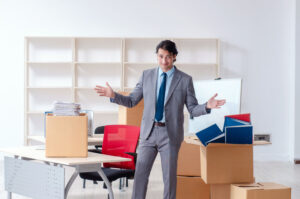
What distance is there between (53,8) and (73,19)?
364 mm

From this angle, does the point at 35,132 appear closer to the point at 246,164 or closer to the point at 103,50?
the point at 103,50

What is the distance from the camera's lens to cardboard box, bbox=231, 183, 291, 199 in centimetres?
287

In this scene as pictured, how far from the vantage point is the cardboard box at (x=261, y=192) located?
113 inches

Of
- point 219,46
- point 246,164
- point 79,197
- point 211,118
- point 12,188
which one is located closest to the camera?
point 246,164

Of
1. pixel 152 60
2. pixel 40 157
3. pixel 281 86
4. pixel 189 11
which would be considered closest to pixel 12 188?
pixel 40 157

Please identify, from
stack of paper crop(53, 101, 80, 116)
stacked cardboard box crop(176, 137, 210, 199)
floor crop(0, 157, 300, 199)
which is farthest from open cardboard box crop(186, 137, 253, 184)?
floor crop(0, 157, 300, 199)

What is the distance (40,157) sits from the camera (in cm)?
340

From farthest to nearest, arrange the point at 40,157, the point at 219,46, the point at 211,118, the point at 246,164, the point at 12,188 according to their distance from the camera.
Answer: the point at 219,46, the point at 211,118, the point at 12,188, the point at 40,157, the point at 246,164

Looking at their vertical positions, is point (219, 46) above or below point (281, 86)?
above

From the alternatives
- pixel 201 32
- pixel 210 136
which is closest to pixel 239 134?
pixel 210 136

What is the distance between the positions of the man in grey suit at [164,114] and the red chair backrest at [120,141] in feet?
2.86

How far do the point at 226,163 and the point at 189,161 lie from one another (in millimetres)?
860

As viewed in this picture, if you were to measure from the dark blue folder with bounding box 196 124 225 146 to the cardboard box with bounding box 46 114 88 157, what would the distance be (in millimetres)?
870

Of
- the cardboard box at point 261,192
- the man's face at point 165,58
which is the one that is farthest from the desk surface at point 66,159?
the cardboard box at point 261,192
